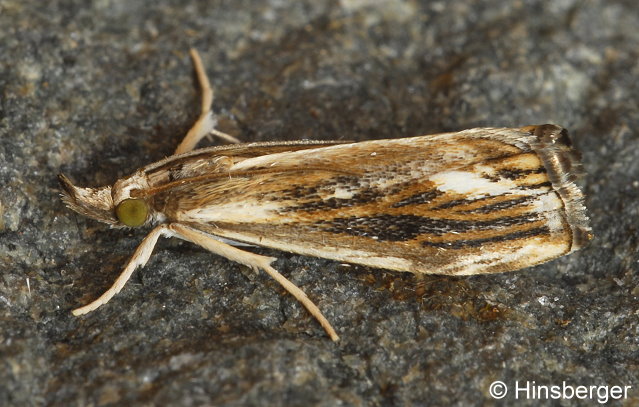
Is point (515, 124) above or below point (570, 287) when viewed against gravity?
above

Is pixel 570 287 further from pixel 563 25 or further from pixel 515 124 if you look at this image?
pixel 563 25

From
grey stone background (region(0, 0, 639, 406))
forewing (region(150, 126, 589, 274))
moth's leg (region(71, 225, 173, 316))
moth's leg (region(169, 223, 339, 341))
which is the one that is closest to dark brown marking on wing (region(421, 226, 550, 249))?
forewing (region(150, 126, 589, 274))

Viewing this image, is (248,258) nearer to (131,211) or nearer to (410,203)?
(131,211)

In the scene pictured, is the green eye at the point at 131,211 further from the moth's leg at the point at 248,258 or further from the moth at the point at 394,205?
the moth's leg at the point at 248,258

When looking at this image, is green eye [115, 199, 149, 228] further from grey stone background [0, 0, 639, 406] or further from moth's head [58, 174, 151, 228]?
grey stone background [0, 0, 639, 406]

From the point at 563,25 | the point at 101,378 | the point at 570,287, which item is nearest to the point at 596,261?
the point at 570,287
